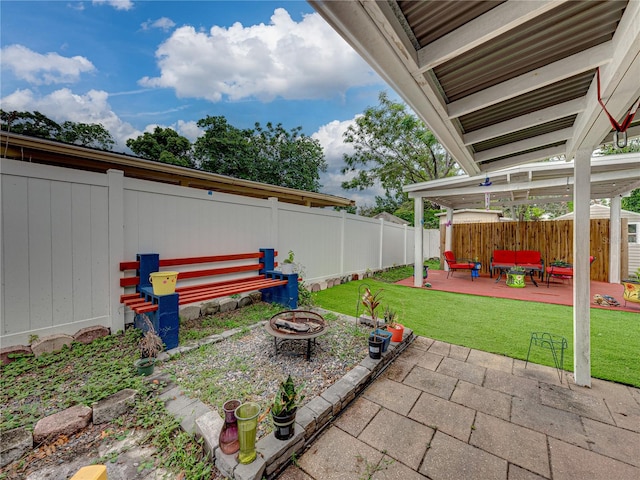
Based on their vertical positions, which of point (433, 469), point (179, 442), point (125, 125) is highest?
point (125, 125)

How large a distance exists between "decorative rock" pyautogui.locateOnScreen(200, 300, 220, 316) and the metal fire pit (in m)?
1.53

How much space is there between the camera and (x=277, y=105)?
57.0ft

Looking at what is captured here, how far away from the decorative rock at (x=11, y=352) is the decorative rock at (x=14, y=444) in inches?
48.5

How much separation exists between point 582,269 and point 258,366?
341 centimetres

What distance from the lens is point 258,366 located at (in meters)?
2.60

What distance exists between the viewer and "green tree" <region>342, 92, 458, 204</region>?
1380cm

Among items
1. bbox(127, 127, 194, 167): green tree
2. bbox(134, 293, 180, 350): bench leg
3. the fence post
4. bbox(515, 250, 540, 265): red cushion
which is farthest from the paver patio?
bbox(127, 127, 194, 167): green tree

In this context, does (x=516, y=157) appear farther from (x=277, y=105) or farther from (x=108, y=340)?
(x=277, y=105)

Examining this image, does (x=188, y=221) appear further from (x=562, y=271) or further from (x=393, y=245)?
(x=562, y=271)

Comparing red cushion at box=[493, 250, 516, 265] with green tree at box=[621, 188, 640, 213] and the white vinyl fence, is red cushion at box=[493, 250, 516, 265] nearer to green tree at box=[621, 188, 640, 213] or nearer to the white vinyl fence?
the white vinyl fence

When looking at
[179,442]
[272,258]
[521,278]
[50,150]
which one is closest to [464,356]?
[179,442]

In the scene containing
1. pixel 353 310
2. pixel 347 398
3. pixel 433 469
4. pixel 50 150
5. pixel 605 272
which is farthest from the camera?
pixel 605 272

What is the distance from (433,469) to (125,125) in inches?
772

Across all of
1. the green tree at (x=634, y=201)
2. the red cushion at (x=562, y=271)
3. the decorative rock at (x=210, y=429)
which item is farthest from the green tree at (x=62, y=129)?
the green tree at (x=634, y=201)
